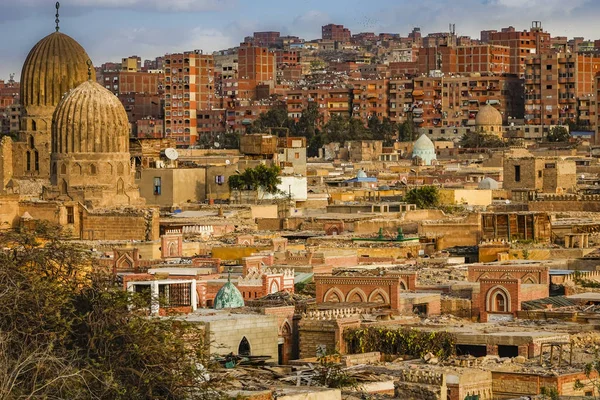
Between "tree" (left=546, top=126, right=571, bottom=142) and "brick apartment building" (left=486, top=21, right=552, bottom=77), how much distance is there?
3644cm

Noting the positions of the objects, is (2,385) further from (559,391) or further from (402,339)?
(402,339)

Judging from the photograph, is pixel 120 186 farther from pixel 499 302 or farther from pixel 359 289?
pixel 499 302

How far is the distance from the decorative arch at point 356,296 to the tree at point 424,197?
27.2m

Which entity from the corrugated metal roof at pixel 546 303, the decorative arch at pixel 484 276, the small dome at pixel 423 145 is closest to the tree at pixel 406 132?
the small dome at pixel 423 145

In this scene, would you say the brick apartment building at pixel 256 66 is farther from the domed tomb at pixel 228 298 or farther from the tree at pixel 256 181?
the domed tomb at pixel 228 298

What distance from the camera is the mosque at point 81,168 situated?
49062mm

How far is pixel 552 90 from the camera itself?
406 ft

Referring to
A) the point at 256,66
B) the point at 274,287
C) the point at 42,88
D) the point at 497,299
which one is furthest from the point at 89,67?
the point at 256,66

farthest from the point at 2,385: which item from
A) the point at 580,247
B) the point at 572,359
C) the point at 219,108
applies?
the point at 219,108

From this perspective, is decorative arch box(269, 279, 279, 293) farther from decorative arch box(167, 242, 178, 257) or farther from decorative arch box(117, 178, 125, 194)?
decorative arch box(117, 178, 125, 194)

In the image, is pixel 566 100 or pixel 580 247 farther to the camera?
pixel 566 100

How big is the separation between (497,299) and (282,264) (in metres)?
7.93

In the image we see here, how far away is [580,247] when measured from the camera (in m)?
43.6

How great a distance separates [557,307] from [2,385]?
14.3m
